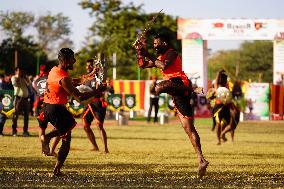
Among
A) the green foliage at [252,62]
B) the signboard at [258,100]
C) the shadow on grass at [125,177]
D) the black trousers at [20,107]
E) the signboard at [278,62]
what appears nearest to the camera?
the shadow on grass at [125,177]

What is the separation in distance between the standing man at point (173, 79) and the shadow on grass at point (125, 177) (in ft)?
2.38

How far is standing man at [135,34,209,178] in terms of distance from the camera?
1155 centimetres

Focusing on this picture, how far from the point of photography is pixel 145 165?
513 inches

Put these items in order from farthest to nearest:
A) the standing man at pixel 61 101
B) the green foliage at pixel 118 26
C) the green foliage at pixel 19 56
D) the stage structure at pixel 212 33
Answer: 1. the green foliage at pixel 19 56
2. the green foliage at pixel 118 26
3. the stage structure at pixel 212 33
4. the standing man at pixel 61 101

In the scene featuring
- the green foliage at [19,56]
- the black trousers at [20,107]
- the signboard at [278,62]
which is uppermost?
the green foliage at [19,56]

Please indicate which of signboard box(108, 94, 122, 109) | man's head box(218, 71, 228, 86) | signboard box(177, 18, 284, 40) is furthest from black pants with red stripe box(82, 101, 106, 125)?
signboard box(177, 18, 284, 40)

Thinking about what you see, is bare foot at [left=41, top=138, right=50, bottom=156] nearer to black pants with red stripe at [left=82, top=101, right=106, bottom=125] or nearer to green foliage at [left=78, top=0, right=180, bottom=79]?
black pants with red stripe at [left=82, top=101, right=106, bottom=125]

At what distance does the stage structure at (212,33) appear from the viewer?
1574 inches

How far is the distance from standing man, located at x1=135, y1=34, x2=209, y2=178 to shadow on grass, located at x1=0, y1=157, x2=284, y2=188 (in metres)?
0.72

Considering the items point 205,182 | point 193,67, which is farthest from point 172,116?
point 205,182

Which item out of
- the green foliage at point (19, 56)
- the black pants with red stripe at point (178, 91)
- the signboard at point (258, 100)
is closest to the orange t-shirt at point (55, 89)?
the black pants with red stripe at point (178, 91)

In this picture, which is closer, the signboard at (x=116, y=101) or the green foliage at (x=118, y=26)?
the signboard at (x=116, y=101)

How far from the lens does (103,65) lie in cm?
1388

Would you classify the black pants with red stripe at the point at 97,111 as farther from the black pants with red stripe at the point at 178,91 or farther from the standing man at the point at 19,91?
the standing man at the point at 19,91
